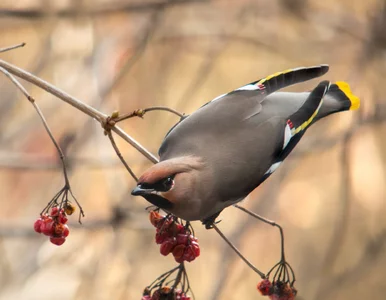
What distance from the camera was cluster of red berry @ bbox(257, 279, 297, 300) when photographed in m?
2.49

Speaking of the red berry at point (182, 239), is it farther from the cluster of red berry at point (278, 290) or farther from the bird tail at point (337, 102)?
the bird tail at point (337, 102)

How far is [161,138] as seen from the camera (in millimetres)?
5883

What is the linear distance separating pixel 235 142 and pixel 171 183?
37 cm

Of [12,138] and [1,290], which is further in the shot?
[1,290]

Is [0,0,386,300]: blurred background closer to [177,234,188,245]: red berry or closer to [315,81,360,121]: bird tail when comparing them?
[315,81,360,121]: bird tail

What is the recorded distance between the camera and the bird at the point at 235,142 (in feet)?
8.04

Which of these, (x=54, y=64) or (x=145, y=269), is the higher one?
(x=54, y=64)

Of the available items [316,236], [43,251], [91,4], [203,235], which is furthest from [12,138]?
[316,236]

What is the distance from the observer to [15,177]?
669 centimetres

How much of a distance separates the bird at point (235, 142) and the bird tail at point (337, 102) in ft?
0.31

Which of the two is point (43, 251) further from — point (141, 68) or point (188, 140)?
point (188, 140)

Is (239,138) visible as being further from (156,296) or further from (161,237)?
(156,296)

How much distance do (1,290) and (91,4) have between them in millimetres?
2084

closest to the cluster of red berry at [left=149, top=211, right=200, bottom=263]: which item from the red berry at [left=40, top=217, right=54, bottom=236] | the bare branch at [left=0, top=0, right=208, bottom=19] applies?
the red berry at [left=40, top=217, right=54, bottom=236]
